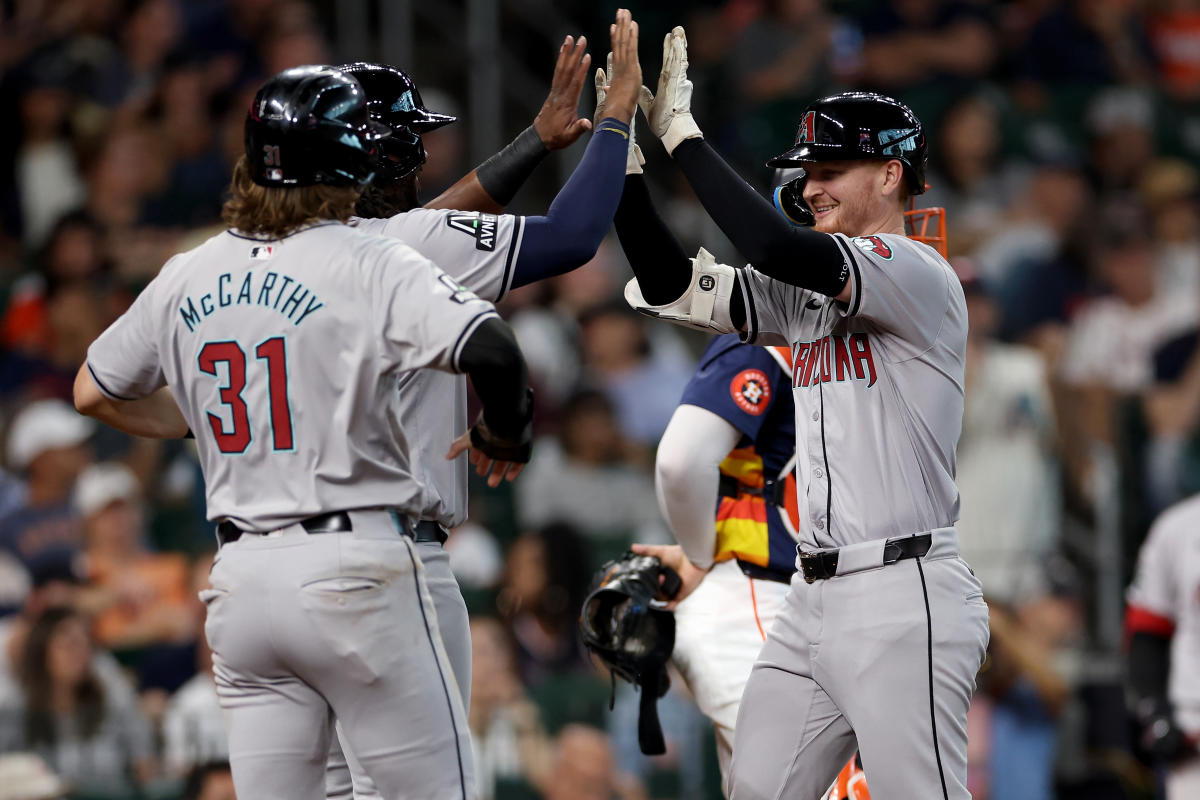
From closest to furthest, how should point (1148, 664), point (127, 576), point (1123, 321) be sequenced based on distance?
1. point (1148, 664)
2. point (127, 576)
3. point (1123, 321)

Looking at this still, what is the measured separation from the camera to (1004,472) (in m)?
7.68

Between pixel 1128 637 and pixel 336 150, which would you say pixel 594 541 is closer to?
pixel 1128 637

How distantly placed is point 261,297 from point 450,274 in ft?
2.05

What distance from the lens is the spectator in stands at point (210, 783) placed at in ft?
19.2

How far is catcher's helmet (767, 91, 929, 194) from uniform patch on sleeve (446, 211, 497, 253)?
79 cm

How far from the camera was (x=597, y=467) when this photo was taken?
7.83 metres

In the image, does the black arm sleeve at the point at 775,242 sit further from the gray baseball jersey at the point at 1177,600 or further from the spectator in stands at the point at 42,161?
the spectator in stands at the point at 42,161

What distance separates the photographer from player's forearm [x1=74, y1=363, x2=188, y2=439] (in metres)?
3.46

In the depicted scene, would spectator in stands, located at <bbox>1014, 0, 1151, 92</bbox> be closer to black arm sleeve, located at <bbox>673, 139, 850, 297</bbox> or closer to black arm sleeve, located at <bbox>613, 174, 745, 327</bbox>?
black arm sleeve, located at <bbox>613, 174, 745, 327</bbox>

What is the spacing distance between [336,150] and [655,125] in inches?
38.3

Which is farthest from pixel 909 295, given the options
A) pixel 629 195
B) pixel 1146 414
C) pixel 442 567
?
pixel 1146 414

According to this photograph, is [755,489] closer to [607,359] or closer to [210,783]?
[210,783]

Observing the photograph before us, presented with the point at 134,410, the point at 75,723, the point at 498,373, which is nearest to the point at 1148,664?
the point at 498,373

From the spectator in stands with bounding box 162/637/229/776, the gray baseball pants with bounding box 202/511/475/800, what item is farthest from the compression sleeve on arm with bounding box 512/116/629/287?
the spectator in stands with bounding box 162/637/229/776
